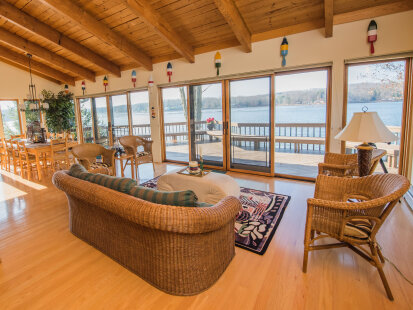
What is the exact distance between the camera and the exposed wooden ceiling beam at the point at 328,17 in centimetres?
297

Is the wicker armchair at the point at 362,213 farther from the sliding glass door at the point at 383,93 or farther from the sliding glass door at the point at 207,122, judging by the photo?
the sliding glass door at the point at 207,122

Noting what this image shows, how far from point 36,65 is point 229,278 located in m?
7.86

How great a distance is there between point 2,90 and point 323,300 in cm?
889

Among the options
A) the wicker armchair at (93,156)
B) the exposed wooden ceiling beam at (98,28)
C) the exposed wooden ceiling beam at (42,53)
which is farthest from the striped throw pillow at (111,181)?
the exposed wooden ceiling beam at (42,53)

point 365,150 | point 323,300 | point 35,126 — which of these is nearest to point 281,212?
point 365,150

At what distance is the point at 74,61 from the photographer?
20.6 feet

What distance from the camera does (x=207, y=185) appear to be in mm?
2746

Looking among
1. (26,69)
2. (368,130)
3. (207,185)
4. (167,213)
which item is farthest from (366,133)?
(26,69)

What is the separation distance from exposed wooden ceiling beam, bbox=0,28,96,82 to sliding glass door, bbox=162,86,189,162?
8.92 ft

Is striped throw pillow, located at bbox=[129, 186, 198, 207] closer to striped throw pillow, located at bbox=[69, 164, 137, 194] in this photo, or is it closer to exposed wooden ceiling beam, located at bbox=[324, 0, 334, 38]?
striped throw pillow, located at bbox=[69, 164, 137, 194]

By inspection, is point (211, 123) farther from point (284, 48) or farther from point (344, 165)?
point (344, 165)

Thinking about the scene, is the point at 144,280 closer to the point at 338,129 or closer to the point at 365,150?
the point at 365,150

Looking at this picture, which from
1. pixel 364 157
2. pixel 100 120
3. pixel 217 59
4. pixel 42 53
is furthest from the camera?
pixel 100 120

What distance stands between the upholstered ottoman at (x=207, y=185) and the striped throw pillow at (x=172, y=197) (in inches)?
44.6
